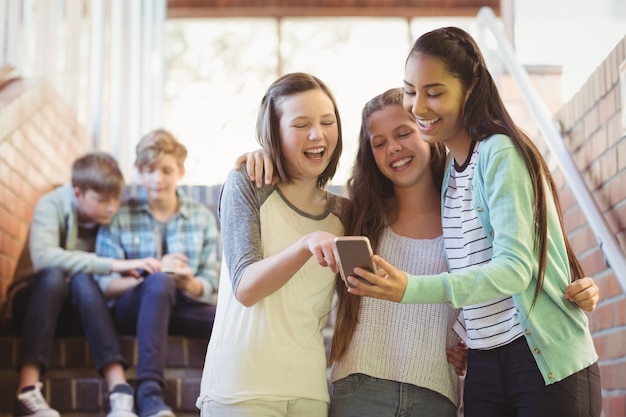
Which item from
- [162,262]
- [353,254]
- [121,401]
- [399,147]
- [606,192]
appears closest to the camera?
[353,254]

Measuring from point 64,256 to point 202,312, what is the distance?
1.78 feet

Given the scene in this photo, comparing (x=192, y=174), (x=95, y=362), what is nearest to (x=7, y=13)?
(x=95, y=362)

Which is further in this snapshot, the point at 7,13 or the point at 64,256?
the point at 7,13

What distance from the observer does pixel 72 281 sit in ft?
9.71

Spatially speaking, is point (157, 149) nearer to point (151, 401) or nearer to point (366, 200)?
point (151, 401)

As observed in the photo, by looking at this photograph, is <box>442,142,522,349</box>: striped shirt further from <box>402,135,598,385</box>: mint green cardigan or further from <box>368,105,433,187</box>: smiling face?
<box>368,105,433,187</box>: smiling face

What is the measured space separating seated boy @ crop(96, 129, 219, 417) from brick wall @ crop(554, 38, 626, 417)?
132cm

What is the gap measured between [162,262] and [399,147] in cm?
147

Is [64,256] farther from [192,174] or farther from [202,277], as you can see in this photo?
[192,174]

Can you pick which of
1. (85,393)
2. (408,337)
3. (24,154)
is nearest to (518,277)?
(408,337)

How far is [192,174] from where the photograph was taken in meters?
6.98

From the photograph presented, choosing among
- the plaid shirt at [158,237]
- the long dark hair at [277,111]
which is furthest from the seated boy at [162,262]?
the long dark hair at [277,111]

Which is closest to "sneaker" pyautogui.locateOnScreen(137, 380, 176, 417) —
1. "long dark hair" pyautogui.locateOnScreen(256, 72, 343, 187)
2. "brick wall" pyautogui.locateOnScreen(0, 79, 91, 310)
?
"brick wall" pyautogui.locateOnScreen(0, 79, 91, 310)

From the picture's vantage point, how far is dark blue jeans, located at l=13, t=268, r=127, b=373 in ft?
8.98
